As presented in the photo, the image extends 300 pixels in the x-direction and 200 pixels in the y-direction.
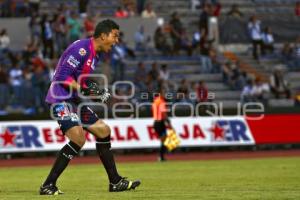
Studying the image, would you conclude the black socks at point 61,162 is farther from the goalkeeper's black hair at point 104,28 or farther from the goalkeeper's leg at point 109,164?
the goalkeeper's black hair at point 104,28

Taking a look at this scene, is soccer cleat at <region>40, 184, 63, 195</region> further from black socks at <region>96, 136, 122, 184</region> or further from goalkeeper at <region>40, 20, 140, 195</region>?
black socks at <region>96, 136, 122, 184</region>

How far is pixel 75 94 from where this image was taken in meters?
12.9

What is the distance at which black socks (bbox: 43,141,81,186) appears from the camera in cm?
1293

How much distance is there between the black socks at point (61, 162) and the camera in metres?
12.9

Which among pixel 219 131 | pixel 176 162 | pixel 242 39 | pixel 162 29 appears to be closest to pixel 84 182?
pixel 176 162

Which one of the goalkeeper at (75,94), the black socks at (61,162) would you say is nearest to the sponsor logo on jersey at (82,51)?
the goalkeeper at (75,94)

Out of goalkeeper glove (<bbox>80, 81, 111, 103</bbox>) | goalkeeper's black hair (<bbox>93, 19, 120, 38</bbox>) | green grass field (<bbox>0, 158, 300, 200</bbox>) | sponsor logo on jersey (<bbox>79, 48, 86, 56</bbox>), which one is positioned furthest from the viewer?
goalkeeper's black hair (<bbox>93, 19, 120, 38</bbox>)

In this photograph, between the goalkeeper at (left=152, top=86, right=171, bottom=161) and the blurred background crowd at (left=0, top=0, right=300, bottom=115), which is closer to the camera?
the goalkeeper at (left=152, top=86, right=171, bottom=161)

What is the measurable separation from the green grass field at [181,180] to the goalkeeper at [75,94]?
441mm

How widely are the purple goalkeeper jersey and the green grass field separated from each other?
1466mm

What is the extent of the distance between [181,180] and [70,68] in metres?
4.88

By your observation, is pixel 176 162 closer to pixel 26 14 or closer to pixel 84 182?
pixel 84 182

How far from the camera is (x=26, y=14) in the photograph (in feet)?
115

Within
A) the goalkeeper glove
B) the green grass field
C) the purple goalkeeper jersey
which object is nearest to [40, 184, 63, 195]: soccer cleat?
the green grass field
